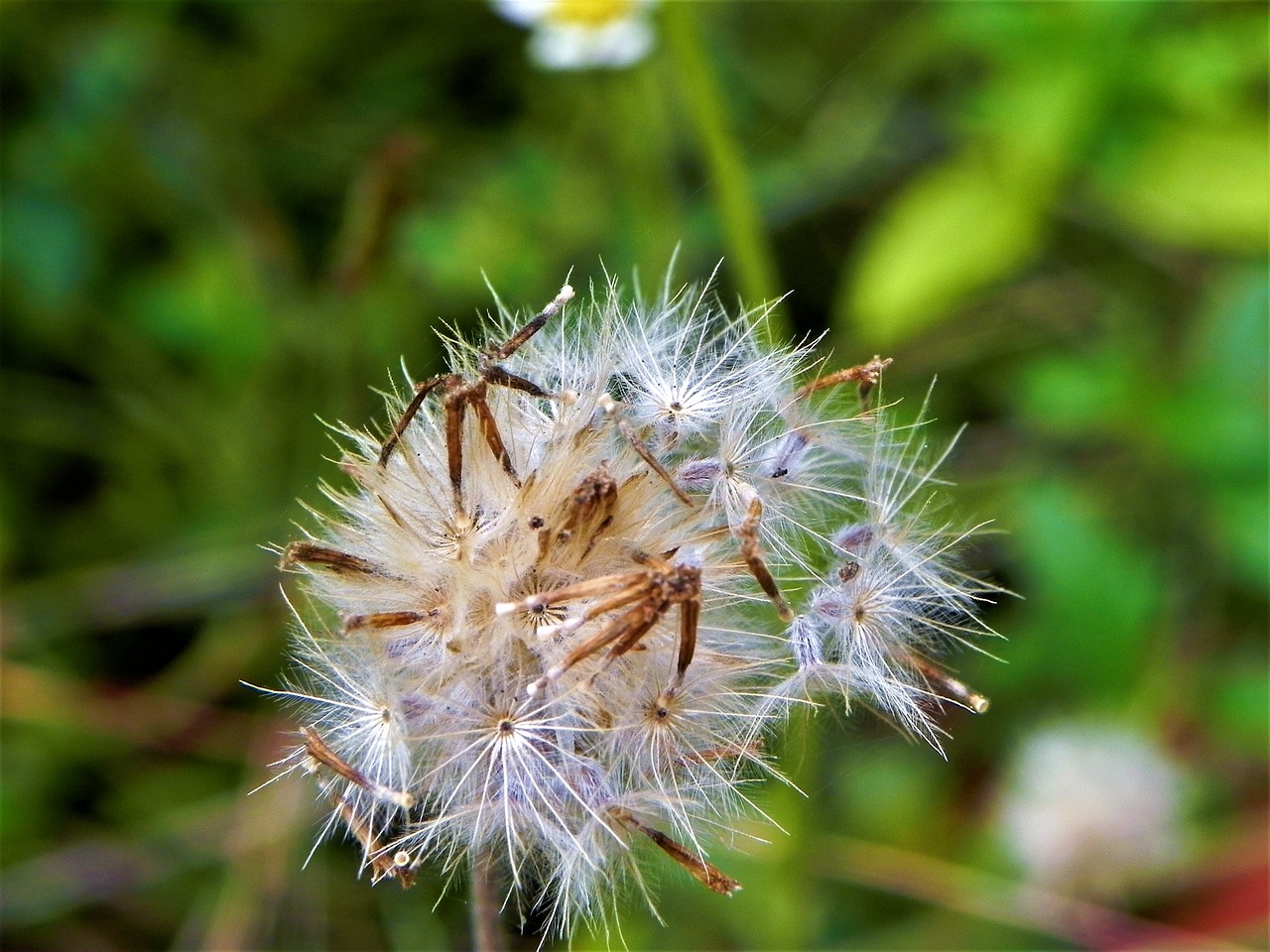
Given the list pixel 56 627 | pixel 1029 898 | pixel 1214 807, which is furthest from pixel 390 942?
pixel 1214 807

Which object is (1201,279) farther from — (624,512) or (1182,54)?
(624,512)

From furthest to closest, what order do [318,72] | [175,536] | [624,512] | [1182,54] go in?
[318,72]
[175,536]
[1182,54]
[624,512]

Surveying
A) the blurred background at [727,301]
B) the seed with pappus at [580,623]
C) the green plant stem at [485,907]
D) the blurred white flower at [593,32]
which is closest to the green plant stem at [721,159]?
the blurred background at [727,301]

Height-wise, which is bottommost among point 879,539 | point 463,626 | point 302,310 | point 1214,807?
point 1214,807

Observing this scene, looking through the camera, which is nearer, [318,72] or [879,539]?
[879,539]

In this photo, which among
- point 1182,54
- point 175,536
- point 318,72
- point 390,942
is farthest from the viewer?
→ point 318,72

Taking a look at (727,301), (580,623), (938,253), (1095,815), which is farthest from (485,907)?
(938,253)

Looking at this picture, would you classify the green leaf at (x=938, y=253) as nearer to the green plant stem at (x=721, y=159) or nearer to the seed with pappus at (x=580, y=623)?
the green plant stem at (x=721, y=159)
